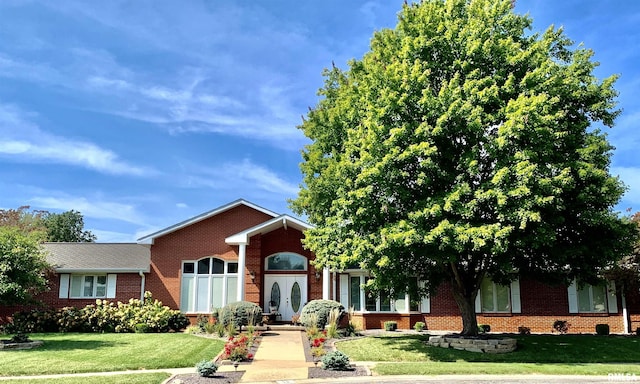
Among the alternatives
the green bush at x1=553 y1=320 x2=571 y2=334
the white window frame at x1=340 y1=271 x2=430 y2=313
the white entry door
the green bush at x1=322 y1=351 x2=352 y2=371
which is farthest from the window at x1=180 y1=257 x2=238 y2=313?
the green bush at x1=553 y1=320 x2=571 y2=334

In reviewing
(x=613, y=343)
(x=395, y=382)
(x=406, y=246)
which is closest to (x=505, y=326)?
(x=613, y=343)

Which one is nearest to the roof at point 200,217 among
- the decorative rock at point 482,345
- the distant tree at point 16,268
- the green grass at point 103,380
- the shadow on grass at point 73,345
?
the distant tree at point 16,268

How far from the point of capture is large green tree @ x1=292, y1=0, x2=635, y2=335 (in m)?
15.0

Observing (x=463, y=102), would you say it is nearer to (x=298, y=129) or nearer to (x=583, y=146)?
(x=583, y=146)

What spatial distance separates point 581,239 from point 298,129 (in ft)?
44.1

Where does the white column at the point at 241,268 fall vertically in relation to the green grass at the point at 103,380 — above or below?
above

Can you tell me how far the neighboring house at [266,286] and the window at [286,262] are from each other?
52mm

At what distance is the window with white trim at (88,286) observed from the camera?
86.9 ft

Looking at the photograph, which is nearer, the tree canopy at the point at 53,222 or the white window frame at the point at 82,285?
the white window frame at the point at 82,285

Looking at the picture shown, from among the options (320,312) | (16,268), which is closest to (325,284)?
(320,312)

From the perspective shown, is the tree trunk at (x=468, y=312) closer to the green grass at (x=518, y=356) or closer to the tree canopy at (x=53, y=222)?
the green grass at (x=518, y=356)

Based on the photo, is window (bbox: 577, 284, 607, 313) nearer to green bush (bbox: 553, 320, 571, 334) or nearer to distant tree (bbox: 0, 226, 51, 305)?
green bush (bbox: 553, 320, 571, 334)

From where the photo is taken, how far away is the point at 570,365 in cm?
1491

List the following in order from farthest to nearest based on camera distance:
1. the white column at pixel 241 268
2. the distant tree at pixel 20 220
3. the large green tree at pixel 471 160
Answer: the distant tree at pixel 20 220
the white column at pixel 241 268
the large green tree at pixel 471 160
